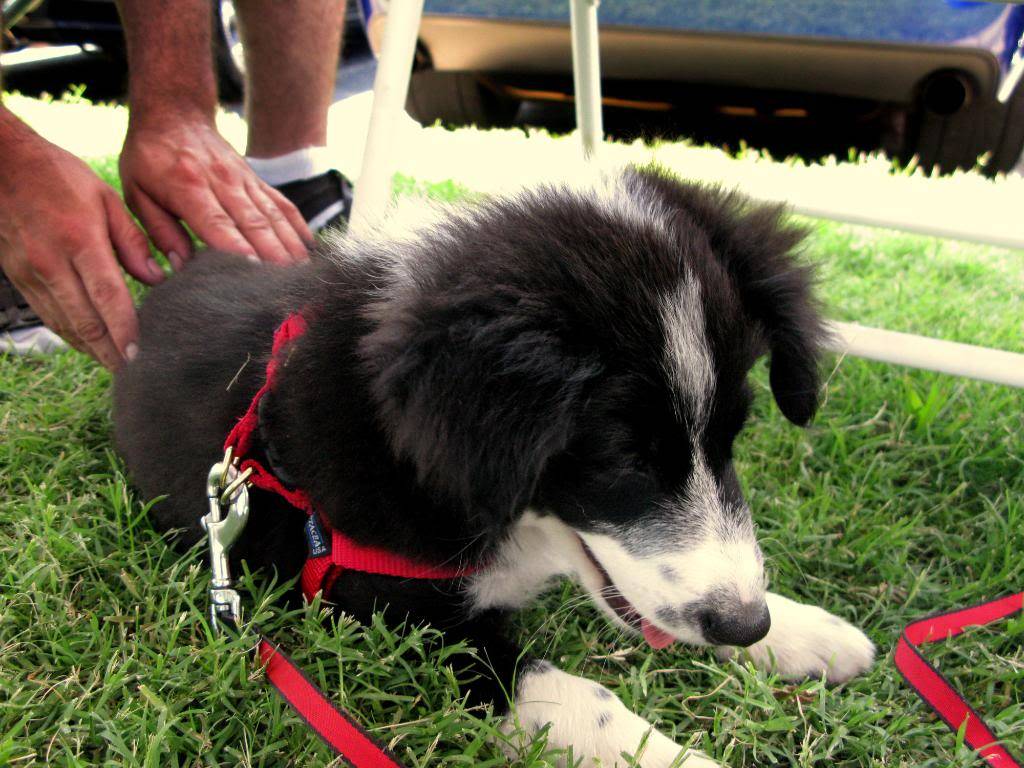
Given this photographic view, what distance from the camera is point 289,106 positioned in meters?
3.87

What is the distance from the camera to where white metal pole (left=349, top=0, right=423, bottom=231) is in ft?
7.82

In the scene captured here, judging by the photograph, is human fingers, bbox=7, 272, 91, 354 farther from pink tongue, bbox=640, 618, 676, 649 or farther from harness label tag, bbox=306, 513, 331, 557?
pink tongue, bbox=640, 618, 676, 649

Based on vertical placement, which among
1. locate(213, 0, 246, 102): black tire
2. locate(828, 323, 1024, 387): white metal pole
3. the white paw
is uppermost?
locate(828, 323, 1024, 387): white metal pole

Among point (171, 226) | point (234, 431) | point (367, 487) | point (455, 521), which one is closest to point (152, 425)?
point (234, 431)

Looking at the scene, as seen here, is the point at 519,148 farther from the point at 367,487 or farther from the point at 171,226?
the point at 367,487

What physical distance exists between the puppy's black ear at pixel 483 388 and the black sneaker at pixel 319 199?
7.91ft

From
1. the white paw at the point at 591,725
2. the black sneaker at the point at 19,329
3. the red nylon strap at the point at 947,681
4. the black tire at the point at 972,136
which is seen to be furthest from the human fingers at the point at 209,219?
the black tire at the point at 972,136

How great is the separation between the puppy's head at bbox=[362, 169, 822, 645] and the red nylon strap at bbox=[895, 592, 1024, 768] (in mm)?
416

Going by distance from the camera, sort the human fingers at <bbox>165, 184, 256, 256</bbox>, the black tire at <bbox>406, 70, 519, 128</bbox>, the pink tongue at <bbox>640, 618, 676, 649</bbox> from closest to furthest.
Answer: the pink tongue at <bbox>640, 618, 676, 649</bbox>, the human fingers at <bbox>165, 184, 256, 256</bbox>, the black tire at <bbox>406, 70, 519, 128</bbox>

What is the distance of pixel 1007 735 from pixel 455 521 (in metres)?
1.15

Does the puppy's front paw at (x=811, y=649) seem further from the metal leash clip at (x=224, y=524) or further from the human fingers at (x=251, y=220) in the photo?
the human fingers at (x=251, y=220)

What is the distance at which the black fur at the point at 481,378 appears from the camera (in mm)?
1392

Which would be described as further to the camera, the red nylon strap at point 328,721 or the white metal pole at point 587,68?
the white metal pole at point 587,68

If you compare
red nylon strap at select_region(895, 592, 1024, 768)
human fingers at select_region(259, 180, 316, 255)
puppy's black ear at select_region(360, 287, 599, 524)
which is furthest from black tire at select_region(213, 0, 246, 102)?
red nylon strap at select_region(895, 592, 1024, 768)
